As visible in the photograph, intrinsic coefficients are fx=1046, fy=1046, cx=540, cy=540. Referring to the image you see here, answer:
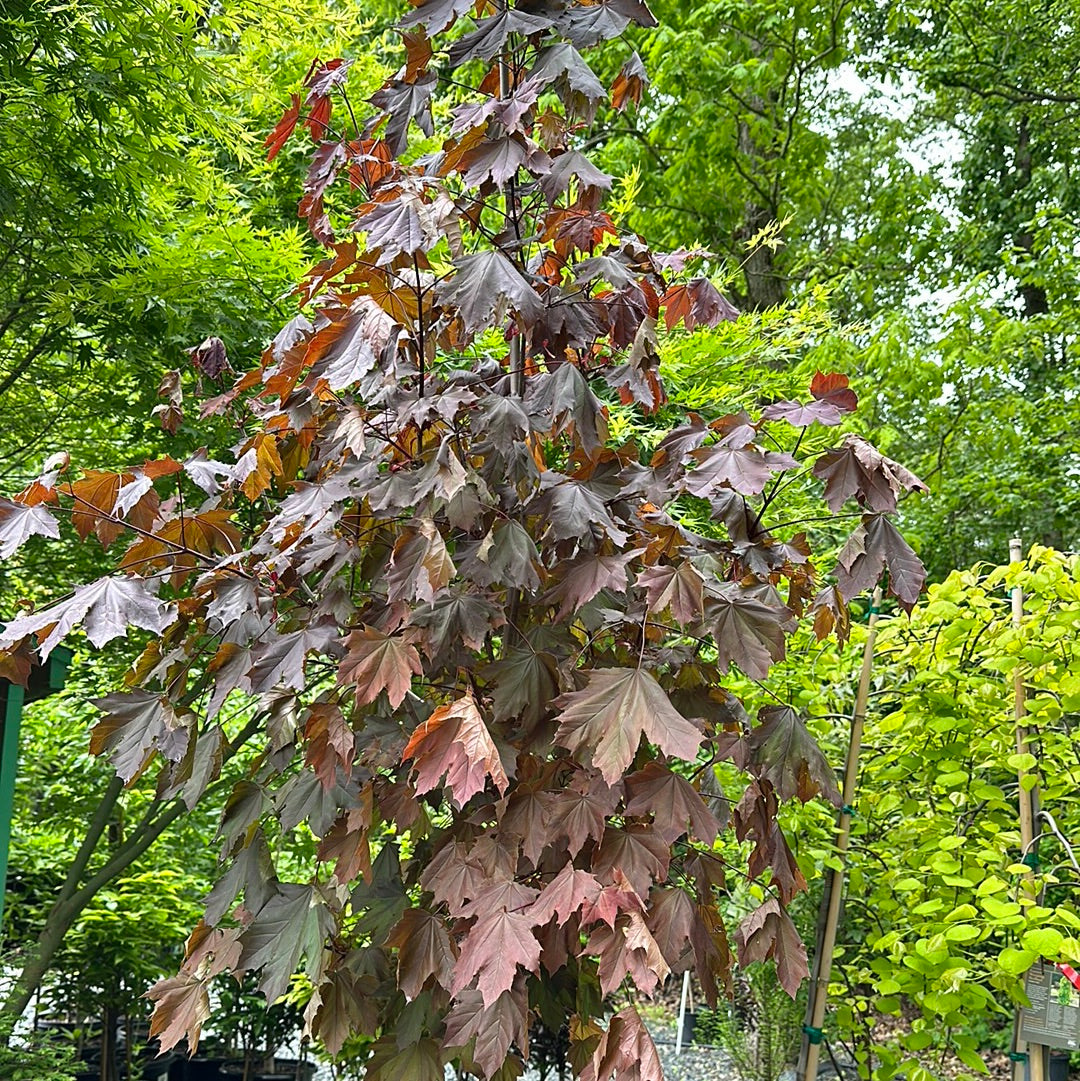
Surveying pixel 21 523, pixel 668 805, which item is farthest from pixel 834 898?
pixel 21 523

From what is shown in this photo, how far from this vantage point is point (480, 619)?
153 centimetres

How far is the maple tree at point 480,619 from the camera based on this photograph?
140cm

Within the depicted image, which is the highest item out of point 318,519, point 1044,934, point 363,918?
point 318,519

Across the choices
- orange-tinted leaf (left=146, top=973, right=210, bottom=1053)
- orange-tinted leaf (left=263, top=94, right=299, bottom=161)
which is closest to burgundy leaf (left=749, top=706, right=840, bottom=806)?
orange-tinted leaf (left=146, top=973, right=210, bottom=1053)

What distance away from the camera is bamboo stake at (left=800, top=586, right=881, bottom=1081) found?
2523mm

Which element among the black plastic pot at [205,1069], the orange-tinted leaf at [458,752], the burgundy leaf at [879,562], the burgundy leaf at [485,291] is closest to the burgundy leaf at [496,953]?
the orange-tinted leaf at [458,752]

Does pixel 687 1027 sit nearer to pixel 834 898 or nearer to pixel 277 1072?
pixel 277 1072

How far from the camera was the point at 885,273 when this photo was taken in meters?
8.40

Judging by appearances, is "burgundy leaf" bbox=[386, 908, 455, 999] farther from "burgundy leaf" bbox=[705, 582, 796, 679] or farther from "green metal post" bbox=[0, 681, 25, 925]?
"green metal post" bbox=[0, 681, 25, 925]

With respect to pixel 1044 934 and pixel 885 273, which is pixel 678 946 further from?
pixel 885 273

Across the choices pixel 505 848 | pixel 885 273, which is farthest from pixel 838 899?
pixel 885 273

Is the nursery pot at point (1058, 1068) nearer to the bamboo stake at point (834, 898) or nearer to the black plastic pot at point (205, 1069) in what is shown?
the bamboo stake at point (834, 898)

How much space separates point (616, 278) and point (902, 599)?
0.64 meters

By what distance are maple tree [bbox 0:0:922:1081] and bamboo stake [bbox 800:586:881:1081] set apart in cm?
90
